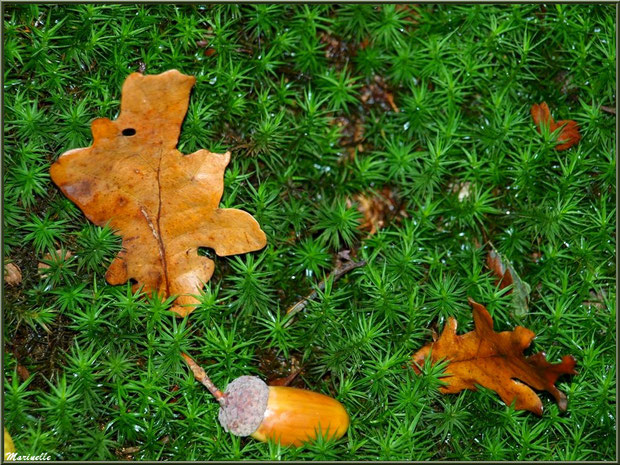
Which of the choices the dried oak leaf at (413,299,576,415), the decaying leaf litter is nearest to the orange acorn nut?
the decaying leaf litter

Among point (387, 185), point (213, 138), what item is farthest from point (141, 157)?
point (387, 185)

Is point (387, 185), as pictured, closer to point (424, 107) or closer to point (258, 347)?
point (424, 107)

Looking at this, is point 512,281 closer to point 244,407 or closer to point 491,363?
point 491,363

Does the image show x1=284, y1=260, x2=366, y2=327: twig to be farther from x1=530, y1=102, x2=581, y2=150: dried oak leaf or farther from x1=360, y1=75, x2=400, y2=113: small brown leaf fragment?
x1=530, y1=102, x2=581, y2=150: dried oak leaf

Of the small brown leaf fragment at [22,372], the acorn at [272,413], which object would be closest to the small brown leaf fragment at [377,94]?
the acorn at [272,413]

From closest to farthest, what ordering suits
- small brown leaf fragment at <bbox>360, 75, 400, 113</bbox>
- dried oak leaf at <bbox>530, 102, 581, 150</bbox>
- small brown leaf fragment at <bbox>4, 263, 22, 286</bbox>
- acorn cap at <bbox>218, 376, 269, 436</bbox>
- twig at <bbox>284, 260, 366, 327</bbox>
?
acorn cap at <bbox>218, 376, 269, 436</bbox> → small brown leaf fragment at <bbox>4, 263, 22, 286</bbox> → twig at <bbox>284, 260, 366, 327</bbox> → dried oak leaf at <bbox>530, 102, 581, 150</bbox> → small brown leaf fragment at <bbox>360, 75, 400, 113</bbox>

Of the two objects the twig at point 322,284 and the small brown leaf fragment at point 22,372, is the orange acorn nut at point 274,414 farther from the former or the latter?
the small brown leaf fragment at point 22,372
